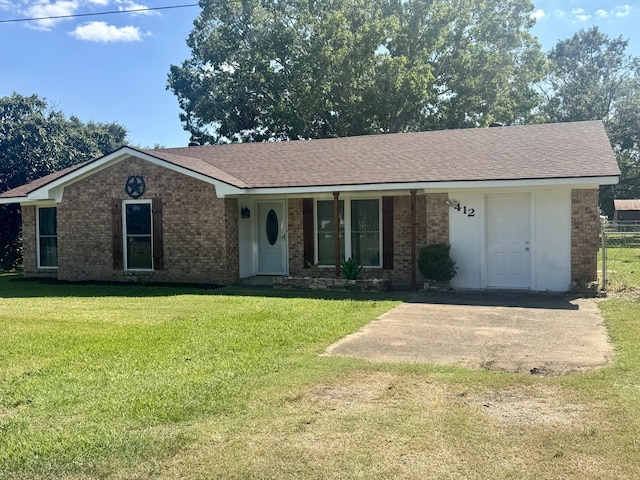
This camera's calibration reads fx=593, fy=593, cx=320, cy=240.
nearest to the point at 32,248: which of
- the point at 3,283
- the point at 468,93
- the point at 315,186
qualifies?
the point at 3,283

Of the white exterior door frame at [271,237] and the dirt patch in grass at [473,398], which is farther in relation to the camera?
the white exterior door frame at [271,237]

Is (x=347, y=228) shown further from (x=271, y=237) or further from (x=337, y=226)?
(x=271, y=237)

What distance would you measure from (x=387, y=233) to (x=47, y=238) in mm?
10118

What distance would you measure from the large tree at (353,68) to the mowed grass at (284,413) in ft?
77.7

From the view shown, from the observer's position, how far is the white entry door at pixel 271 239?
16.0 m

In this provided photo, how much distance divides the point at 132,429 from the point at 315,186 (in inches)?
388

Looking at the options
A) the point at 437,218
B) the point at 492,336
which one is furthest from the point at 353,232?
the point at 492,336

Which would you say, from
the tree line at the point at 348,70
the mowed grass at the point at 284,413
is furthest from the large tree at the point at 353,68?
the mowed grass at the point at 284,413

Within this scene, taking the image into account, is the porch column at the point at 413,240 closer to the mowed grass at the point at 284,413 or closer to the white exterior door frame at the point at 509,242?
the white exterior door frame at the point at 509,242

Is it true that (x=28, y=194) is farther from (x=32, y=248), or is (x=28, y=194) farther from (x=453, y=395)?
(x=453, y=395)

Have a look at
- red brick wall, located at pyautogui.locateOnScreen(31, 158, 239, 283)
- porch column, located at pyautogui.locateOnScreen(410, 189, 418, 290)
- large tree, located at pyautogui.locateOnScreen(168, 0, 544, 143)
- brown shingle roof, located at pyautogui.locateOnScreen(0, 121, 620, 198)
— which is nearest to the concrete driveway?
porch column, located at pyautogui.locateOnScreen(410, 189, 418, 290)

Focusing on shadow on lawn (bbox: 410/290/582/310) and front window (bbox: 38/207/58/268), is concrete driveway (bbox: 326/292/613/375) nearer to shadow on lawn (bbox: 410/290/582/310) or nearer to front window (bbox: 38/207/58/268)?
shadow on lawn (bbox: 410/290/582/310)

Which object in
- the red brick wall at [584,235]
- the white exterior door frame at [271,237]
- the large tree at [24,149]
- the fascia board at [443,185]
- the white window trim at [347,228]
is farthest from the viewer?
the large tree at [24,149]

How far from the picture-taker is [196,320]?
9.45m
